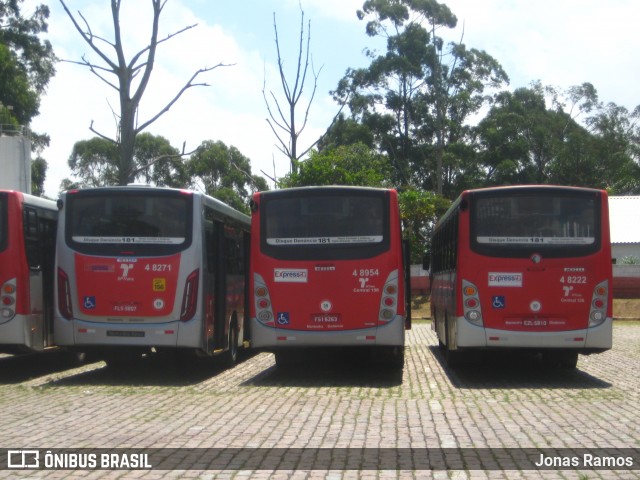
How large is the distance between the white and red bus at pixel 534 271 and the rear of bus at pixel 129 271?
4.05 meters

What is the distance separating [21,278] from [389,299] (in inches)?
212

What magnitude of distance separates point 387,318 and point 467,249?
5.19ft

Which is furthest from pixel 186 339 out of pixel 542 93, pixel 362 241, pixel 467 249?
pixel 542 93

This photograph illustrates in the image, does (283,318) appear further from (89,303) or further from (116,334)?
(89,303)

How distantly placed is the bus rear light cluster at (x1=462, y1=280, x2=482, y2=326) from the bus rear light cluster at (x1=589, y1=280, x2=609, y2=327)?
1.62m

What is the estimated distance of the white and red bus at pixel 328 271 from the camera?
14102mm

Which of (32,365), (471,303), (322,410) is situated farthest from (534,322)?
(32,365)

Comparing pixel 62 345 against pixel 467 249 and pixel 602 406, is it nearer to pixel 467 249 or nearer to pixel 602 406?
pixel 467 249

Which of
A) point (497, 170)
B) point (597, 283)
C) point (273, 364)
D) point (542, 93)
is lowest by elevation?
point (273, 364)

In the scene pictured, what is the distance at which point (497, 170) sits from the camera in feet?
201

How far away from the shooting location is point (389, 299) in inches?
555

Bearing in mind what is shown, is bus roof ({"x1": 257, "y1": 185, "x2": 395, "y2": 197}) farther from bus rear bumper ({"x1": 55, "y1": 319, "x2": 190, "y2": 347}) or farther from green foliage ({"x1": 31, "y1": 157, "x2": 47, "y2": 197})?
green foliage ({"x1": 31, "y1": 157, "x2": 47, "y2": 197})

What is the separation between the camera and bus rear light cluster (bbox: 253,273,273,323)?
1433cm

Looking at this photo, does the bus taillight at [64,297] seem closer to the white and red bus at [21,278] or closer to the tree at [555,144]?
the white and red bus at [21,278]
